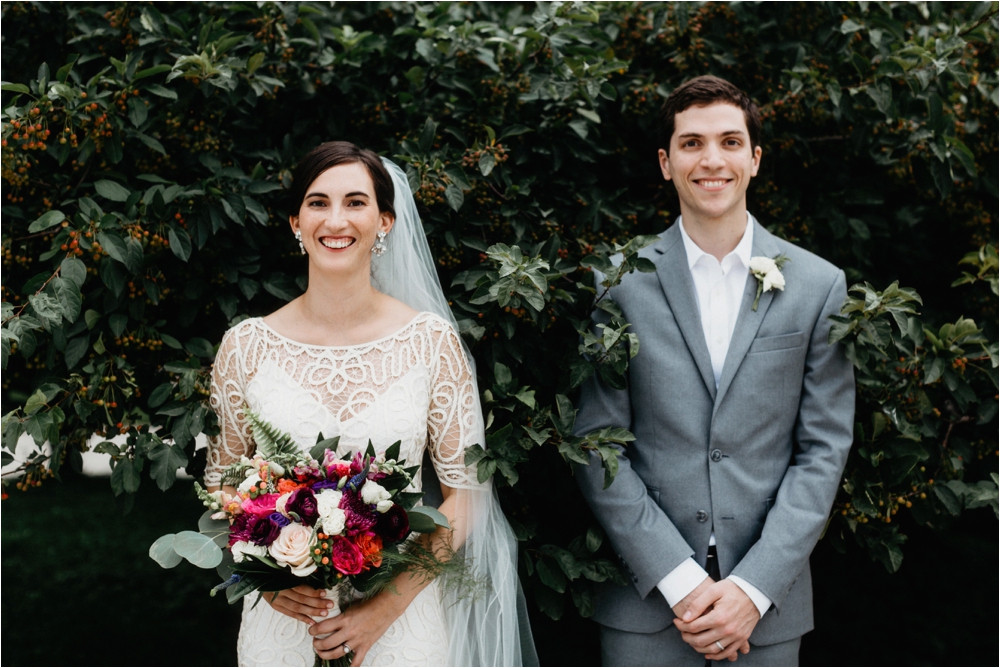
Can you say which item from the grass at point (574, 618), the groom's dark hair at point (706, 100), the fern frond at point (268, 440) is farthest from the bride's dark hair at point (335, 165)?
the grass at point (574, 618)

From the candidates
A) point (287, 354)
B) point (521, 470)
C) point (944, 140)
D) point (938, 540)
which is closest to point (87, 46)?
point (287, 354)

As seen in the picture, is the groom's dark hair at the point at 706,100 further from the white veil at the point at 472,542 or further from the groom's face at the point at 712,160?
the white veil at the point at 472,542

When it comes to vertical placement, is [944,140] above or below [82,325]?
above

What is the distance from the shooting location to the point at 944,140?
275 centimetres

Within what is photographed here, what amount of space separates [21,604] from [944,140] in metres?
5.53

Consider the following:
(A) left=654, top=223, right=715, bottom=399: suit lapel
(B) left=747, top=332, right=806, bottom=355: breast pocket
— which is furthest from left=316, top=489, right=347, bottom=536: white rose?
(B) left=747, top=332, right=806, bottom=355: breast pocket

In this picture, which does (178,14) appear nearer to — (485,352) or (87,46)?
(87,46)

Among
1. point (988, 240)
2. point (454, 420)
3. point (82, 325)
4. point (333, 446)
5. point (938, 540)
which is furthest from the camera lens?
point (938, 540)

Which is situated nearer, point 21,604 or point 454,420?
point 454,420

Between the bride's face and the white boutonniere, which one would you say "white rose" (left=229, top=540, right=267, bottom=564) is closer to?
the bride's face

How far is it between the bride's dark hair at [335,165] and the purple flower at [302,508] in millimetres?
896

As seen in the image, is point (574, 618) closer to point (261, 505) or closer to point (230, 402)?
point (230, 402)

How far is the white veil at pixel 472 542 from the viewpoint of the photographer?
2.30 metres

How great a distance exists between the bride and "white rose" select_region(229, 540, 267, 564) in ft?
1.06
